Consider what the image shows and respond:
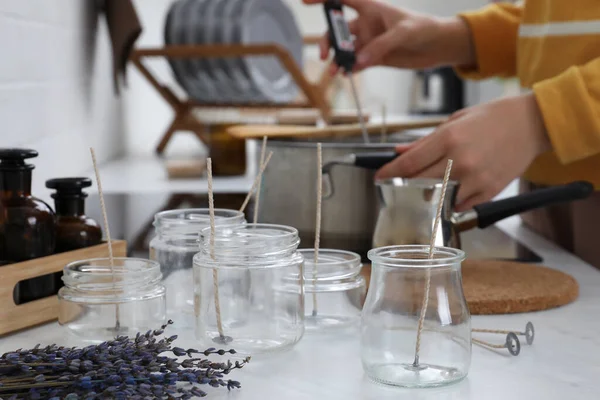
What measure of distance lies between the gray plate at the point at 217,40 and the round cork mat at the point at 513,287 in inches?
55.4

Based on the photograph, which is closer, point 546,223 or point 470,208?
point 470,208

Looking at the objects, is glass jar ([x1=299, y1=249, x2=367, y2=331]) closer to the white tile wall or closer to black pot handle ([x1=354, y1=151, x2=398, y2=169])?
black pot handle ([x1=354, y1=151, x2=398, y2=169])

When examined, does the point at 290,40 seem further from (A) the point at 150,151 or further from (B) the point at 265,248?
(B) the point at 265,248

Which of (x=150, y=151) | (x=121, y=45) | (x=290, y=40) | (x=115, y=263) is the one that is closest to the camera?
(x=115, y=263)

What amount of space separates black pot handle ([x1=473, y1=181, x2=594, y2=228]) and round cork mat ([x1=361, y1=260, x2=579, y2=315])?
8 cm

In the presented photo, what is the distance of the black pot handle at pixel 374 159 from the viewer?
42.3 inches

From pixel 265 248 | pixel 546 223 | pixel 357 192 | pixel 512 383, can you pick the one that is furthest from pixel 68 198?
Answer: pixel 546 223

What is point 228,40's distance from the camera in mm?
2354

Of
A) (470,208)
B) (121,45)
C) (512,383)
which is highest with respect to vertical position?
(121,45)

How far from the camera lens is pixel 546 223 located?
4.58 ft

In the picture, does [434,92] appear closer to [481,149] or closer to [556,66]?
[556,66]

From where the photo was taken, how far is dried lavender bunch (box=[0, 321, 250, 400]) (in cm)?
57

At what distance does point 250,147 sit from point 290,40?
44 cm

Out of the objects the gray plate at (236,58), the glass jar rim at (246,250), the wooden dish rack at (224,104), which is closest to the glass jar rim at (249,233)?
the glass jar rim at (246,250)
